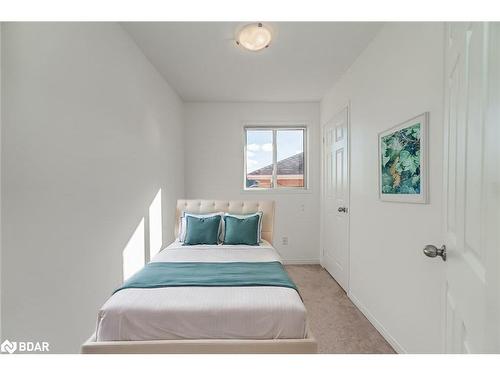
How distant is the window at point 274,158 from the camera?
14.8 ft

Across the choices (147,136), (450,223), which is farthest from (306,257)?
(450,223)

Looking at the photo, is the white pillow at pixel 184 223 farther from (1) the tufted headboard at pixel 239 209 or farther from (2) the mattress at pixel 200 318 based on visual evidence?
(2) the mattress at pixel 200 318

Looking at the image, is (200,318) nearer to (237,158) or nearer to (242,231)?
(242,231)

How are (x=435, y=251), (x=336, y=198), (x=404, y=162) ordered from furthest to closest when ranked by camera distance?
1. (x=336, y=198)
2. (x=404, y=162)
3. (x=435, y=251)

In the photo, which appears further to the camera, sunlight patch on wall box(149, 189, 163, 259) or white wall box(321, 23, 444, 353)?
sunlight patch on wall box(149, 189, 163, 259)

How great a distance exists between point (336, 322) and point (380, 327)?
368 mm

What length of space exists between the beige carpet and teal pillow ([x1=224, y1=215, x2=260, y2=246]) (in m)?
0.92

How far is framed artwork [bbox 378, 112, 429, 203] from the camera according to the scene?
5.71ft

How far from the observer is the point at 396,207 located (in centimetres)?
207

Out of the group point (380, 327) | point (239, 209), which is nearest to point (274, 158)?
point (239, 209)

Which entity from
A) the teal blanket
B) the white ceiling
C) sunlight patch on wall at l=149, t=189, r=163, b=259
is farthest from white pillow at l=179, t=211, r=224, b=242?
the white ceiling

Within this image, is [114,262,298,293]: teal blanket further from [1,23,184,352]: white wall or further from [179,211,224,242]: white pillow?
[179,211,224,242]: white pillow

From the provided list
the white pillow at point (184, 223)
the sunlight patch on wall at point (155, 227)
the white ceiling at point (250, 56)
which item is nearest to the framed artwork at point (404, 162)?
the white ceiling at point (250, 56)

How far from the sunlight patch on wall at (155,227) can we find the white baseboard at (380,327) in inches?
89.0
